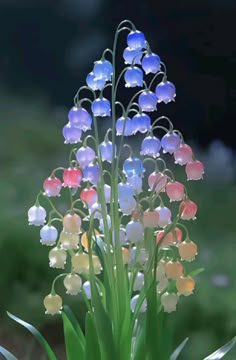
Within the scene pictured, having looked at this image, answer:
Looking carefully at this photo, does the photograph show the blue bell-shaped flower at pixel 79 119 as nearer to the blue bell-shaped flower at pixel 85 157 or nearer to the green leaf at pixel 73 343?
the blue bell-shaped flower at pixel 85 157

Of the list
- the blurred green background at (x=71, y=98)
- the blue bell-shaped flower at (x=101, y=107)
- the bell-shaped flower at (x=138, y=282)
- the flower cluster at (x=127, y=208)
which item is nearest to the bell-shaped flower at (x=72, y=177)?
the flower cluster at (x=127, y=208)

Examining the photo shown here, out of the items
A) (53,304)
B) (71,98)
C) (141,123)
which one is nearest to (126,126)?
(141,123)

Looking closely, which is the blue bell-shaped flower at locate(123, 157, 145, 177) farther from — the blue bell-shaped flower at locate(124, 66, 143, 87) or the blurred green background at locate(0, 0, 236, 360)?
the blurred green background at locate(0, 0, 236, 360)

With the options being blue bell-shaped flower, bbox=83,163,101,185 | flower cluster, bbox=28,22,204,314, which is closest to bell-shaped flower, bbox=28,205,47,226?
flower cluster, bbox=28,22,204,314

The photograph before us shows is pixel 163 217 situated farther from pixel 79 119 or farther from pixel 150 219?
pixel 79 119

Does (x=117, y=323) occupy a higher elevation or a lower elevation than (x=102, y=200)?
lower

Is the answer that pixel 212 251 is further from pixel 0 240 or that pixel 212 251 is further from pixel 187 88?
pixel 0 240

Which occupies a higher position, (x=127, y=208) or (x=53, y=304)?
(x=127, y=208)

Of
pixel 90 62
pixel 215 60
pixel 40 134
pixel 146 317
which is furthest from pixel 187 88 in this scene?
pixel 146 317
